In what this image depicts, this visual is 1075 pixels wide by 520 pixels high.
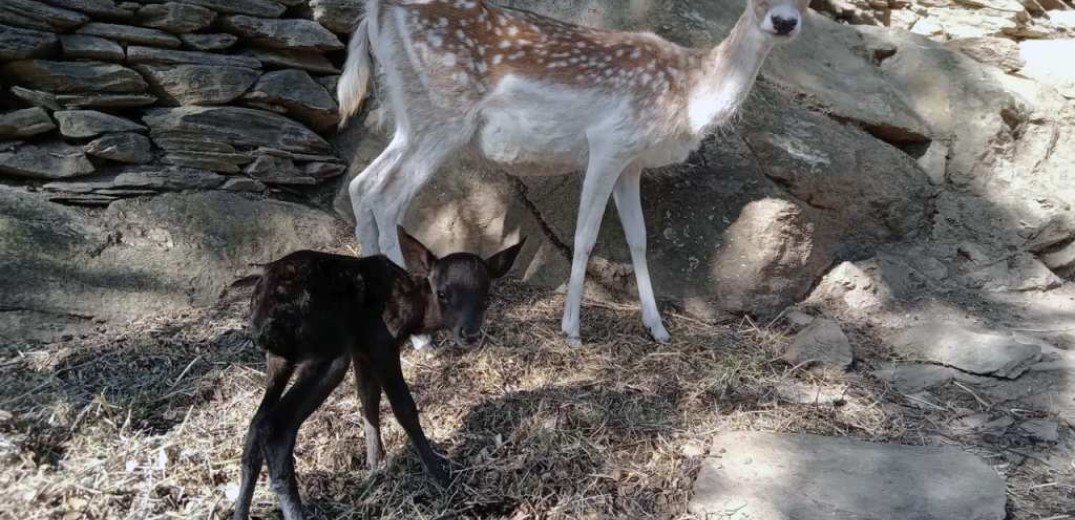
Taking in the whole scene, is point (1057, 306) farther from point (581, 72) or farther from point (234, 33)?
point (234, 33)

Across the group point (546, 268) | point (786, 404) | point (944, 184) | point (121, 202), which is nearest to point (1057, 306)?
point (944, 184)

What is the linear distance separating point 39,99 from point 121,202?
2.24ft

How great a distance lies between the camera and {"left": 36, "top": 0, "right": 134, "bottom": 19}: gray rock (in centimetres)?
468

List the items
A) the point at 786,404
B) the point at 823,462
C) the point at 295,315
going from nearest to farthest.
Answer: the point at 295,315
the point at 823,462
the point at 786,404

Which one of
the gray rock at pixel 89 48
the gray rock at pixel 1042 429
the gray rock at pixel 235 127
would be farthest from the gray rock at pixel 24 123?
the gray rock at pixel 1042 429

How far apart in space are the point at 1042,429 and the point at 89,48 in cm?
530

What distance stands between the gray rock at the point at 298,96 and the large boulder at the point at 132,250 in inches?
24.9

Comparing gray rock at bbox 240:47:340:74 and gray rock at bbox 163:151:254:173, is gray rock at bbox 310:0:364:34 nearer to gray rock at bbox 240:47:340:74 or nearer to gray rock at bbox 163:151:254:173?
gray rock at bbox 240:47:340:74

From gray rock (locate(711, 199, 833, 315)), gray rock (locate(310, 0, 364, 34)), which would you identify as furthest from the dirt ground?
gray rock (locate(310, 0, 364, 34))

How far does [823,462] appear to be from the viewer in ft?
11.6

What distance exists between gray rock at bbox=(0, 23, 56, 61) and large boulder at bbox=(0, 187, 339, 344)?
2.40ft

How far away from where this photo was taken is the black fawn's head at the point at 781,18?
172 inches

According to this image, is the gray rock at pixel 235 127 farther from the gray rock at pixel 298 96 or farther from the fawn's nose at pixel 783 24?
the fawn's nose at pixel 783 24

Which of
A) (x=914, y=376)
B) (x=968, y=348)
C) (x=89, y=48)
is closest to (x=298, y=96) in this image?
(x=89, y=48)
